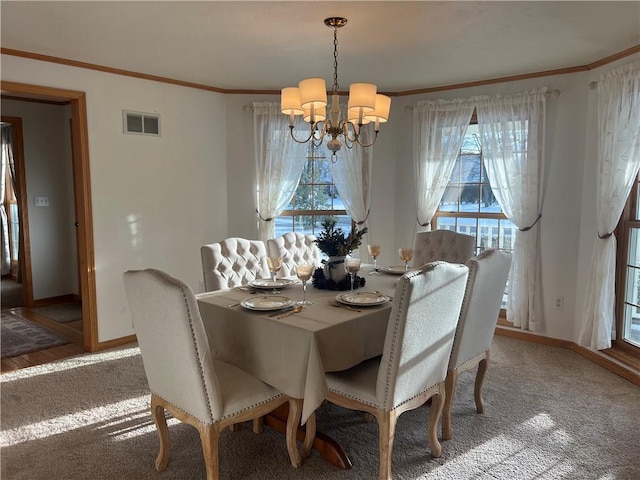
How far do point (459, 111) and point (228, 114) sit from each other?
7.53ft

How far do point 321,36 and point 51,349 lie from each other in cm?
343

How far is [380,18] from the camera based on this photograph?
9.20ft

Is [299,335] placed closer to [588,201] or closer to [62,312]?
[588,201]

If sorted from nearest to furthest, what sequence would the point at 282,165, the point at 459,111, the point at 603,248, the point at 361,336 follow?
the point at 361,336, the point at 603,248, the point at 459,111, the point at 282,165

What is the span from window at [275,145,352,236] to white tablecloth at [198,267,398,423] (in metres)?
2.53

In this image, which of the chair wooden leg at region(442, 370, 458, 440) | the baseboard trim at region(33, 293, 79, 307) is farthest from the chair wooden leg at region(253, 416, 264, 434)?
the baseboard trim at region(33, 293, 79, 307)

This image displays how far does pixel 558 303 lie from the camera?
13.7ft

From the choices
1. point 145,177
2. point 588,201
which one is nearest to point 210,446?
point 145,177

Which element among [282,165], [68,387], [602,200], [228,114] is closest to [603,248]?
[602,200]

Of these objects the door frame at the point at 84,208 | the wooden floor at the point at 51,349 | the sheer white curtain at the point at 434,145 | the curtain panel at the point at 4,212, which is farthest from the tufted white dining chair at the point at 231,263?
the curtain panel at the point at 4,212

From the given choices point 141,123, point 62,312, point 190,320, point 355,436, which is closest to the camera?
point 190,320

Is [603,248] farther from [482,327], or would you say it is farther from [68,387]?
[68,387]

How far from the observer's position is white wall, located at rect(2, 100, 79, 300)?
5613 mm

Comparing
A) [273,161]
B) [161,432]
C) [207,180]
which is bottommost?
[161,432]
